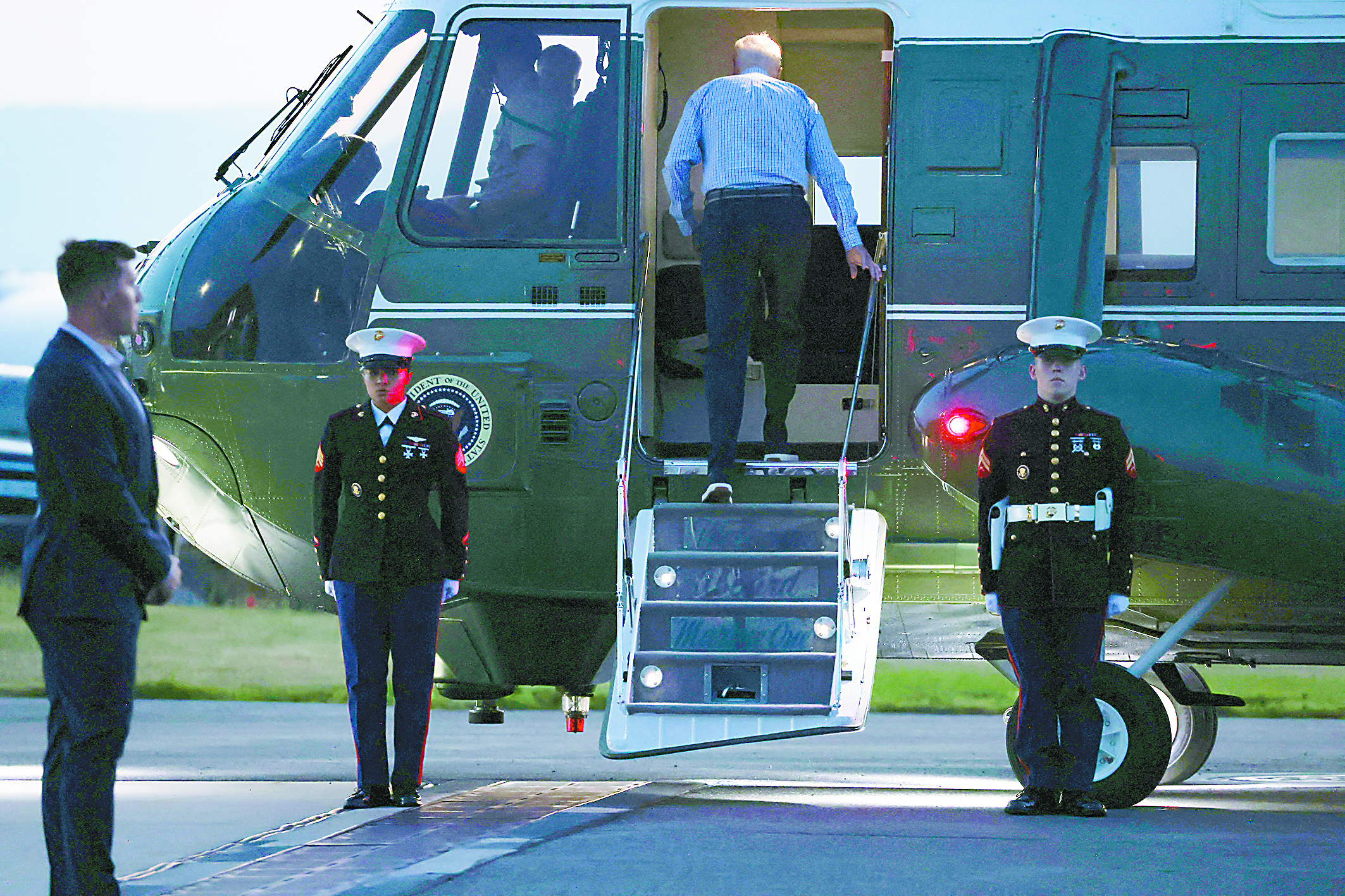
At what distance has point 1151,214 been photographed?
22.0ft

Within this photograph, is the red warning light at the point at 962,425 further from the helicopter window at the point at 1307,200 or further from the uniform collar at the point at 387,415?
the uniform collar at the point at 387,415

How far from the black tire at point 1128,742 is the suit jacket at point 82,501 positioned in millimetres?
3479

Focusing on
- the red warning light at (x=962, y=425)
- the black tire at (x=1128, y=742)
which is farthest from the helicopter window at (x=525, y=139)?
the black tire at (x=1128, y=742)

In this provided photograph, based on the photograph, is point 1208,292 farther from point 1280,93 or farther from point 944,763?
point 944,763

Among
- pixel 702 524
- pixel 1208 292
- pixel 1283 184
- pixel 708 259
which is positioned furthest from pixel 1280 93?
pixel 702 524

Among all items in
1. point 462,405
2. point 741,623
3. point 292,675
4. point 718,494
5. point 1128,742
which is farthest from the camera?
point 292,675

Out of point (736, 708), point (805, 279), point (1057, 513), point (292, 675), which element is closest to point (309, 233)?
point (805, 279)

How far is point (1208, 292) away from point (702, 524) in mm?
2254

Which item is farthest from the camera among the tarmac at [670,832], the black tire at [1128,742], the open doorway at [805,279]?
the open doorway at [805,279]

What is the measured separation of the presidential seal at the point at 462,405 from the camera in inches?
261

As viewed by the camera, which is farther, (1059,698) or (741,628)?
(741,628)

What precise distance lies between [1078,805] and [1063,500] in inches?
40.7

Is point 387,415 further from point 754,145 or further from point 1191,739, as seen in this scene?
point 1191,739

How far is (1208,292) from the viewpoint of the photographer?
6.60 m
